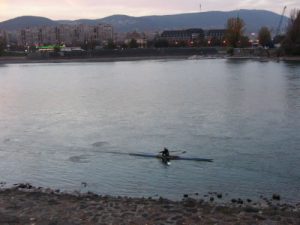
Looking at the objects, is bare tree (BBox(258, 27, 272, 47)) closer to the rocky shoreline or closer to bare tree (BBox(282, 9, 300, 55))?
bare tree (BBox(282, 9, 300, 55))

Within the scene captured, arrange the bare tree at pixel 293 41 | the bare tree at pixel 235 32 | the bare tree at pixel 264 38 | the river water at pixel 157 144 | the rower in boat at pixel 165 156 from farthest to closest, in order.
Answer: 1. the bare tree at pixel 264 38
2. the bare tree at pixel 235 32
3. the bare tree at pixel 293 41
4. the rower in boat at pixel 165 156
5. the river water at pixel 157 144

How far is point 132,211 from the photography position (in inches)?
416

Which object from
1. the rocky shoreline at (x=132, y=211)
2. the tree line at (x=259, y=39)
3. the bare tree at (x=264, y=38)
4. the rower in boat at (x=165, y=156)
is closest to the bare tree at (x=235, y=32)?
the tree line at (x=259, y=39)

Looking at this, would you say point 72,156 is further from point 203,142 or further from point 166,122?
point 166,122

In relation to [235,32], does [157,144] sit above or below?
below

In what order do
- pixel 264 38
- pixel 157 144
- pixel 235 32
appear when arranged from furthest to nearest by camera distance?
pixel 264 38
pixel 235 32
pixel 157 144

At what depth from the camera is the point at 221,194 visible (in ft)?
41.1

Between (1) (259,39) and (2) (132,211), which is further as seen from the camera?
(1) (259,39)

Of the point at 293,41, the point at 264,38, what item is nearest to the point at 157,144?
the point at 293,41

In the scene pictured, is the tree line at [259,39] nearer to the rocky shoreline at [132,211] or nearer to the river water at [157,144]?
the river water at [157,144]

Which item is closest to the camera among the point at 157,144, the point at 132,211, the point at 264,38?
the point at 132,211

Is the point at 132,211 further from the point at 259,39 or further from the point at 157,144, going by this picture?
the point at 259,39

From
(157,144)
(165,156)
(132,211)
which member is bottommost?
(157,144)

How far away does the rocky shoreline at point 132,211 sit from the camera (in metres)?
9.80
